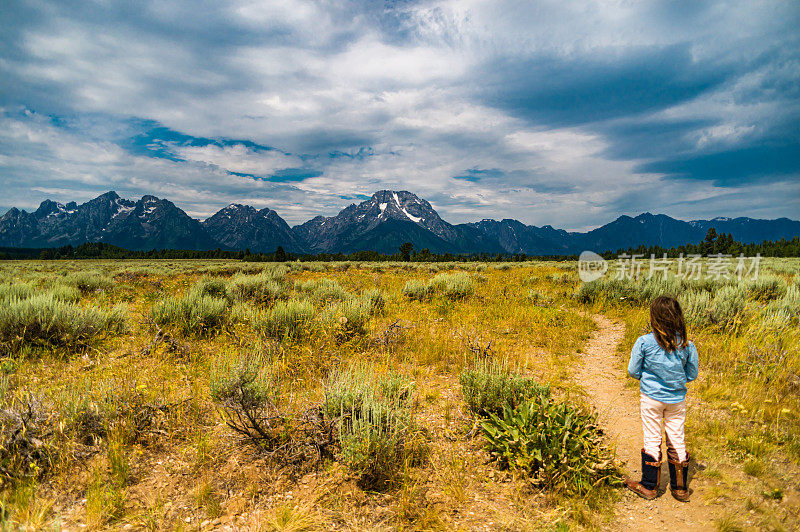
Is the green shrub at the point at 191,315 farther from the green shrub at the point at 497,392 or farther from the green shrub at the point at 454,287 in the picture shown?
the green shrub at the point at 454,287

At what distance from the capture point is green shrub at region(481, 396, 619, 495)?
124 inches

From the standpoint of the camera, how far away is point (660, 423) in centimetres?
345

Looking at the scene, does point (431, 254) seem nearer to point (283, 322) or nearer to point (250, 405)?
point (283, 322)

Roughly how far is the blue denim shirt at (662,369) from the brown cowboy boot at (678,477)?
53 cm

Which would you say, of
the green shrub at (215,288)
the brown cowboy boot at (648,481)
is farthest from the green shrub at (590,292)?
the green shrub at (215,288)

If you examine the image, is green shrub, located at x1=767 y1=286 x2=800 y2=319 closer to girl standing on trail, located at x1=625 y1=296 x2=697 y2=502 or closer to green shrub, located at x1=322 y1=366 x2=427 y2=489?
girl standing on trail, located at x1=625 y1=296 x2=697 y2=502

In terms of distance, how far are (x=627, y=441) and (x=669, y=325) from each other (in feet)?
5.36

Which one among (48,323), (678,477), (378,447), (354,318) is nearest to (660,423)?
(678,477)

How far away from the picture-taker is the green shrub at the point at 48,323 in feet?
17.9

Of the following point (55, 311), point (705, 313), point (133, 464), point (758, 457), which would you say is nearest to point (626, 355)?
point (705, 313)

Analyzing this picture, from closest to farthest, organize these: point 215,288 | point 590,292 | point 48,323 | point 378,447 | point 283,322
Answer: point 378,447 < point 48,323 < point 283,322 < point 215,288 < point 590,292

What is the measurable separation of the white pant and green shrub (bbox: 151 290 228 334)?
24.2 feet

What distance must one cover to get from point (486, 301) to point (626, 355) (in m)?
4.40

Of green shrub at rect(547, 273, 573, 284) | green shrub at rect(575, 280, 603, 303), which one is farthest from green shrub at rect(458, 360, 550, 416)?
green shrub at rect(547, 273, 573, 284)
